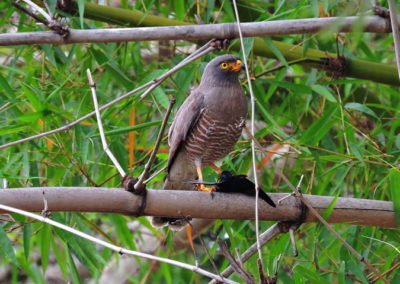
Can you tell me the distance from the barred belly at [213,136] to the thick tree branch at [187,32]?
0.53 m

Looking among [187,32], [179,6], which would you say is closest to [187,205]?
[187,32]

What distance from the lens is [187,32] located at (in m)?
2.22

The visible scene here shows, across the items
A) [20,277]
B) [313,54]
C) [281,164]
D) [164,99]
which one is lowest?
[20,277]

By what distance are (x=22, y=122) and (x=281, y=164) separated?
2026mm

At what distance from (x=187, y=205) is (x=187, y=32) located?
69cm

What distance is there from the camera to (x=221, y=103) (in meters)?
2.65

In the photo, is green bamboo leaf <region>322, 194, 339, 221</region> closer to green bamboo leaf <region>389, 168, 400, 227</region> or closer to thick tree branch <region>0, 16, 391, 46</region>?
green bamboo leaf <region>389, 168, 400, 227</region>

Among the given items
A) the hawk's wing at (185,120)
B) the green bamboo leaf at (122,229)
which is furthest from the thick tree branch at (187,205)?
the green bamboo leaf at (122,229)

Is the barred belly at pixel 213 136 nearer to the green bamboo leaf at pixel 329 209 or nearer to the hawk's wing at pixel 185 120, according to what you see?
the hawk's wing at pixel 185 120

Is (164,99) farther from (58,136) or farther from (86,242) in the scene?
(86,242)

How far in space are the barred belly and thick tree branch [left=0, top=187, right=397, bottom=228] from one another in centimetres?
50

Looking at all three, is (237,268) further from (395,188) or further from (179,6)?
(179,6)

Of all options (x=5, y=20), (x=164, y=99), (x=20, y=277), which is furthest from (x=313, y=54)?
(x=20, y=277)

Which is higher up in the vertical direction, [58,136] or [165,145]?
[58,136]
